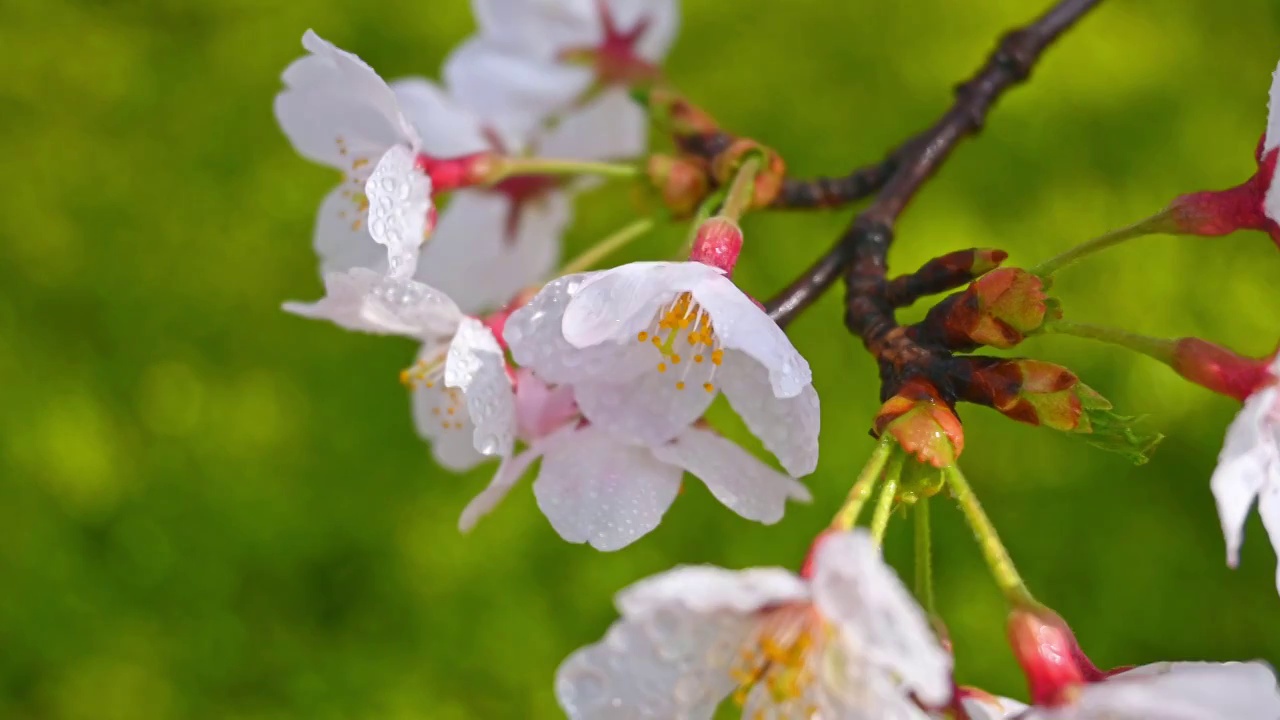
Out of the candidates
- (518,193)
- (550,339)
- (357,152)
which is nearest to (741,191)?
(550,339)

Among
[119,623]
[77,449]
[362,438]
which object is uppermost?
[362,438]

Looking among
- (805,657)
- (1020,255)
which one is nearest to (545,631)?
(1020,255)

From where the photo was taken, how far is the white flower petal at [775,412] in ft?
1.66

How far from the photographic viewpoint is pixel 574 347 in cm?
53

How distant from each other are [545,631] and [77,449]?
0.60 meters

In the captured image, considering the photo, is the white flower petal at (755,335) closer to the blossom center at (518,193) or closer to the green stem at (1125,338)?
the green stem at (1125,338)

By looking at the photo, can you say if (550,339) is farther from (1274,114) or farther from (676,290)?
(1274,114)

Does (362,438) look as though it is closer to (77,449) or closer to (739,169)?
(77,449)

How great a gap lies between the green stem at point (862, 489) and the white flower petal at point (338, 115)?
31 centimetres

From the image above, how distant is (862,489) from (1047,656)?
94 millimetres

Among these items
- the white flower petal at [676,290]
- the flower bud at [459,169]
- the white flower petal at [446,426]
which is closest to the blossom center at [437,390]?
the white flower petal at [446,426]

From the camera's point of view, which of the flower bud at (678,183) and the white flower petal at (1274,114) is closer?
the white flower petal at (1274,114)

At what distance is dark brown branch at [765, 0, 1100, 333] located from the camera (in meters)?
0.57

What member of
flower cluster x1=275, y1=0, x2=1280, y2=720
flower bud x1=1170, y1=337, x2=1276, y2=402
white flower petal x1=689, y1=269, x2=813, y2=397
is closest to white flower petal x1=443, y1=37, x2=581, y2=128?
flower cluster x1=275, y1=0, x2=1280, y2=720
